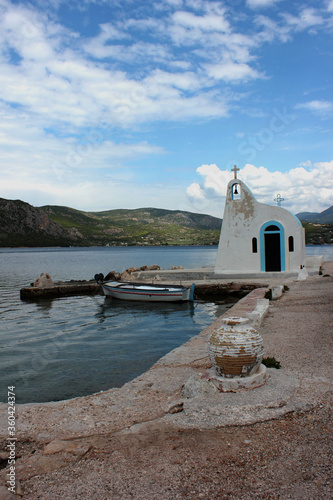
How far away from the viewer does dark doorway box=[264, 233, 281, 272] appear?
2334 centimetres

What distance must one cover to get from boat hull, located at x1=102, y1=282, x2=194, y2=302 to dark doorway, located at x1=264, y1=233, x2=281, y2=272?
5.65 metres

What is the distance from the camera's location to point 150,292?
21.5m

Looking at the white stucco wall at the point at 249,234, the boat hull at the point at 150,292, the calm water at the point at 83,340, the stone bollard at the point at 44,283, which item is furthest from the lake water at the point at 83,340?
the white stucco wall at the point at 249,234

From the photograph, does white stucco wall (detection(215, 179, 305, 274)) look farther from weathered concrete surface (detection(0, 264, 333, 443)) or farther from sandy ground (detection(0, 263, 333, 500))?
sandy ground (detection(0, 263, 333, 500))

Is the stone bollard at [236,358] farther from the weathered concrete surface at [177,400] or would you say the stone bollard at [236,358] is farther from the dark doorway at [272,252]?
the dark doorway at [272,252]

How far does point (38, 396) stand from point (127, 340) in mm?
5402

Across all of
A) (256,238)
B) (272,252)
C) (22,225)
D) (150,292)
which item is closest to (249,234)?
(256,238)

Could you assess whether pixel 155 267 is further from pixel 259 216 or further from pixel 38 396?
pixel 38 396

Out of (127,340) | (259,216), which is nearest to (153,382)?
(127,340)

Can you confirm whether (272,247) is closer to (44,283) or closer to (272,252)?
(272,252)

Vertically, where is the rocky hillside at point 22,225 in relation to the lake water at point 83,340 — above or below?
above

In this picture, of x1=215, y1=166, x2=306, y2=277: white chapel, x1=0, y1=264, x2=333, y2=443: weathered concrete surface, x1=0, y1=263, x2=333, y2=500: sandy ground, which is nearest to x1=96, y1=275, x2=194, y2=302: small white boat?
x1=215, y1=166, x2=306, y2=277: white chapel

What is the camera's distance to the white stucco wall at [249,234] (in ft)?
74.7

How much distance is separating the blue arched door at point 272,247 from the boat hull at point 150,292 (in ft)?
17.9
